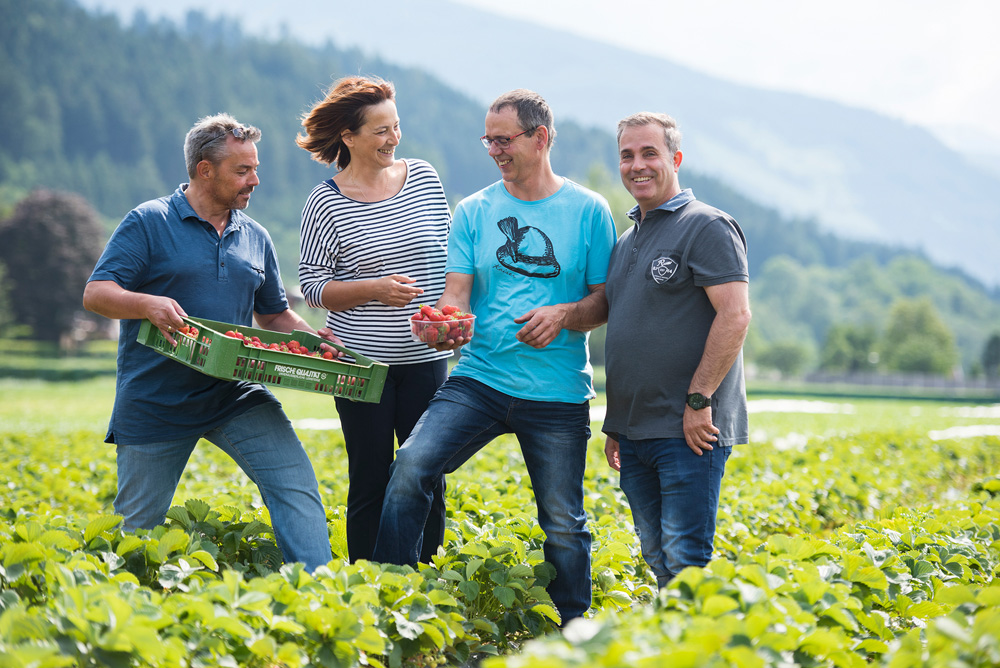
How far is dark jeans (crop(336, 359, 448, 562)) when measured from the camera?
430cm

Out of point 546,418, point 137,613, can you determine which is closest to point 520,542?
point 546,418

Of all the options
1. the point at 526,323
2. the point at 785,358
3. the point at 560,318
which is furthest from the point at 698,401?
the point at 785,358

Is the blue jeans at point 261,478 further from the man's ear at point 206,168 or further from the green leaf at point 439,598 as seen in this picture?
the man's ear at point 206,168

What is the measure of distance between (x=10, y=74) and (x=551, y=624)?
509ft

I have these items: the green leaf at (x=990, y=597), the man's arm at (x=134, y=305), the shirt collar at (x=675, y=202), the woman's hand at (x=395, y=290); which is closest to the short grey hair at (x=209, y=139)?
the man's arm at (x=134, y=305)

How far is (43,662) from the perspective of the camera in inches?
95.3

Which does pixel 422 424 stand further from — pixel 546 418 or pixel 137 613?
pixel 137 613

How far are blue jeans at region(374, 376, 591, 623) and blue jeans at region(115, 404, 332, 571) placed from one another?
0.39 meters

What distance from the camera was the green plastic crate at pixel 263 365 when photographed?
362 cm

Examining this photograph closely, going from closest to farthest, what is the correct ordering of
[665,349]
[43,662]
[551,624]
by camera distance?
[43,662], [665,349], [551,624]

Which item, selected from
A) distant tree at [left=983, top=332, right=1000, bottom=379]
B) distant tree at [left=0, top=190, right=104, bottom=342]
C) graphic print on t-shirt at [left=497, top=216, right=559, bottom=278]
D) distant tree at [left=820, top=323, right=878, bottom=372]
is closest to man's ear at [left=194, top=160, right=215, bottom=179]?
graphic print on t-shirt at [left=497, top=216, right=559, bottom=278]

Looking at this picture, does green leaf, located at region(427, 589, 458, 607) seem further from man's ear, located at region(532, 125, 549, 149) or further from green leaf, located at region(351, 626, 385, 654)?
man's ear, located at region(532, 125, 549, 149)

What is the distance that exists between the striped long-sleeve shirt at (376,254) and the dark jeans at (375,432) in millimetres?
103

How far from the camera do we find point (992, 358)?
80.1m
